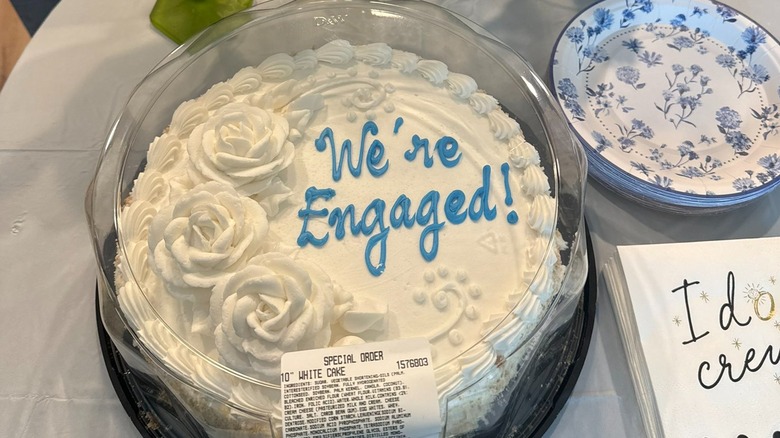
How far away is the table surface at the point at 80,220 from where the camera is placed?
127cm

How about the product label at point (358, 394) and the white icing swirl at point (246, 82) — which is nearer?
the product label at point (358, 394)

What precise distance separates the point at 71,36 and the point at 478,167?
1.27 metres

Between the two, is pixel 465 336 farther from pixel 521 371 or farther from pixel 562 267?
pixel 562 267

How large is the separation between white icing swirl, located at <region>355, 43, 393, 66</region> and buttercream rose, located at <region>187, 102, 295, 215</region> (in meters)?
0.30

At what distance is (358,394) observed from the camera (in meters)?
0.89

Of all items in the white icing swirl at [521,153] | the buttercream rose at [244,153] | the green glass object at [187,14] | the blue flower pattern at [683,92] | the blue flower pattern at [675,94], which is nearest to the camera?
the buttercream rose at [244,153]

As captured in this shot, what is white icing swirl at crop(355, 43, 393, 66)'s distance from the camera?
1372 mm

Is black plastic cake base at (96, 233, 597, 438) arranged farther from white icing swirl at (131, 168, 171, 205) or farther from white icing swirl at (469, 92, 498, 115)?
white icing swirl at (469, 92, 498, 115)

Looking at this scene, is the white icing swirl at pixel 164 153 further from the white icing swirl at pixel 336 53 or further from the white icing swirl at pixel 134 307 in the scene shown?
the white icing swirl at pixel 336 53

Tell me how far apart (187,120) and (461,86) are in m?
0.61

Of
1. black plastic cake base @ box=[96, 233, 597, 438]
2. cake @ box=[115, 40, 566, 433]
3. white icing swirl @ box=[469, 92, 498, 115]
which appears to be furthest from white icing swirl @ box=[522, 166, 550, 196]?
black plastic cake base @ box=[96, 233, 597, 438]

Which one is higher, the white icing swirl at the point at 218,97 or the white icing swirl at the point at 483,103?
the white icing swirl at the point at 218,97

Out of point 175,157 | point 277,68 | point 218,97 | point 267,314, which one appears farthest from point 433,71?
point 267,314

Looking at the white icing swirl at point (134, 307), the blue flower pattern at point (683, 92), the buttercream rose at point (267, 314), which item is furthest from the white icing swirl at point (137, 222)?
the blue flower pattern at point (683, 92)
